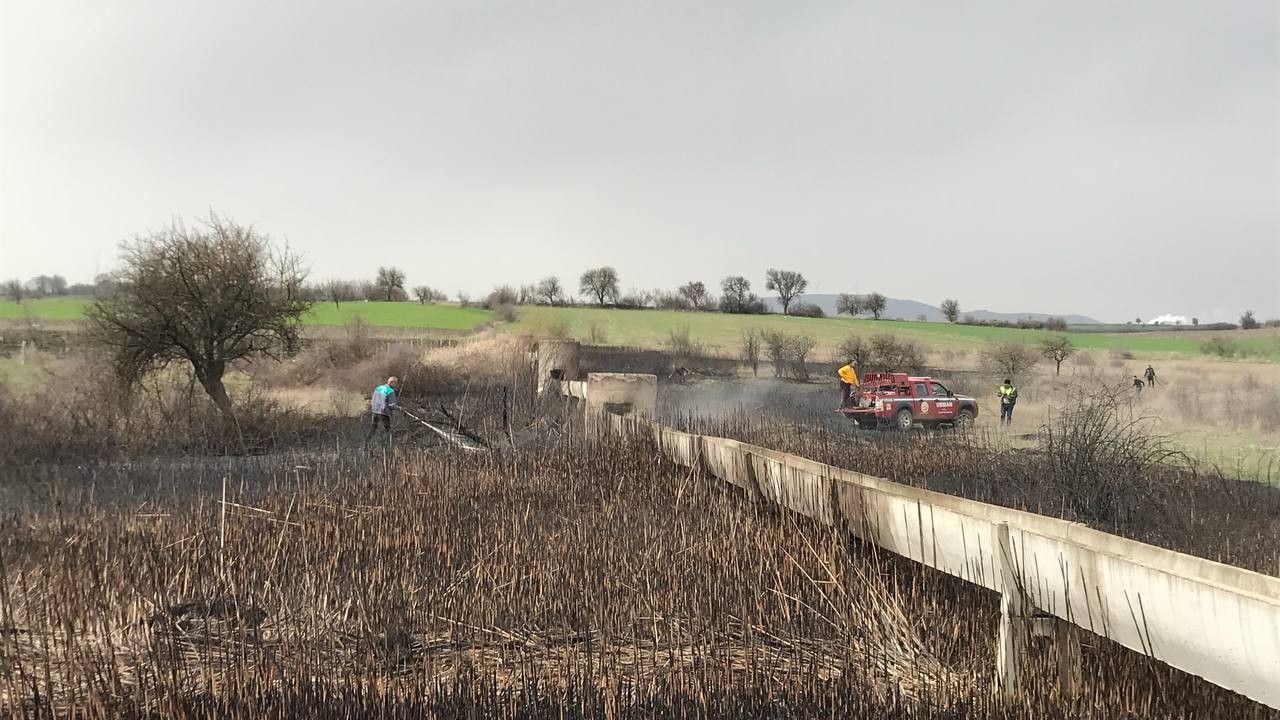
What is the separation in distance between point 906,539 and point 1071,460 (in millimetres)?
5755

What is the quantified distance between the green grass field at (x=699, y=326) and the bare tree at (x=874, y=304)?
475 inches

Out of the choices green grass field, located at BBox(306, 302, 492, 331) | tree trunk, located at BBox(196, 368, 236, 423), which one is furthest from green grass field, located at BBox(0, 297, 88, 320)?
tree trunk, located at BBox(196, 368, 236, 423)

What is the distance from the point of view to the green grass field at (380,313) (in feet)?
215

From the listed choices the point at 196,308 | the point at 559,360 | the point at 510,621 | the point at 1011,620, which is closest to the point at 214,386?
the point at 196,308

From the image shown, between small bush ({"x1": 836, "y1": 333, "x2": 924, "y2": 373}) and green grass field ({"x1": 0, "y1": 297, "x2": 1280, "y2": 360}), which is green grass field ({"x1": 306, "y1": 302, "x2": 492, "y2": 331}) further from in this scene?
small bush ({"x1": 836, "y1": 333, "x2": 924, "y2": 373})

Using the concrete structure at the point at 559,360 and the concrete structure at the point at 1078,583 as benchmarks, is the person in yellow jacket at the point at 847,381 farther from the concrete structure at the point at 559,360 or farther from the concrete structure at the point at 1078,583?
the concrete structure at the point at 1078,583

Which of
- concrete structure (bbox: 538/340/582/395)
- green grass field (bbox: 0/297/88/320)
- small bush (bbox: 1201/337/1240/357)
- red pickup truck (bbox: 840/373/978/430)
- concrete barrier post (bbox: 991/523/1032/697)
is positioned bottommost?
small bush (bbox: 1201/337/1240/357)

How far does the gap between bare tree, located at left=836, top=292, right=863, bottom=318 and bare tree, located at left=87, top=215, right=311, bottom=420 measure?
87785 millimetres

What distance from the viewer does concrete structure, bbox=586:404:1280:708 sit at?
2568mm

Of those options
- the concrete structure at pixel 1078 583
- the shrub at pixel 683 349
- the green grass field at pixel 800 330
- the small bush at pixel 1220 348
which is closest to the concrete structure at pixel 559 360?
the concrete structure at pixel 1078 583

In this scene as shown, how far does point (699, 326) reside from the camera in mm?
75688

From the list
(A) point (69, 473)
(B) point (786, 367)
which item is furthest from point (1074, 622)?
(B) point (786, 367)

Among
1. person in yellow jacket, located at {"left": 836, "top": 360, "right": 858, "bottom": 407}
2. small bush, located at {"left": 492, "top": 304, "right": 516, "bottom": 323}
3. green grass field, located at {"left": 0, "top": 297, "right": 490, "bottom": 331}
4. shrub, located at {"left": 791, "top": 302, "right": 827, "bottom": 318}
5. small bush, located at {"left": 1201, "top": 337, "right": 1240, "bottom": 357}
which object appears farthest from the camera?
shrub, located at {"left": 791, "top": 302, "right": 827, "bottom": 318}

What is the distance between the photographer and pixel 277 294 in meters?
23.7
